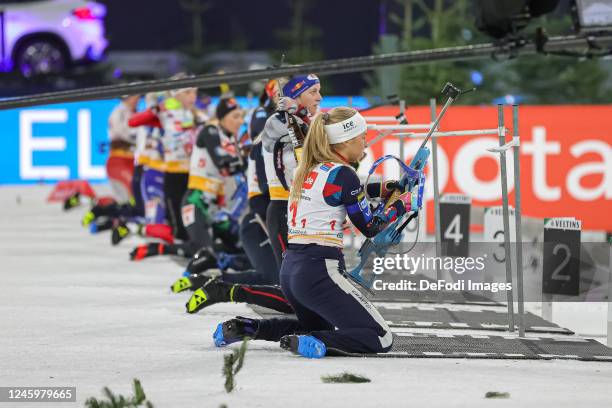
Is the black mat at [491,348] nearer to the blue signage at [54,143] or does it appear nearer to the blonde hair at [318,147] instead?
the blonde hair at [318,147]

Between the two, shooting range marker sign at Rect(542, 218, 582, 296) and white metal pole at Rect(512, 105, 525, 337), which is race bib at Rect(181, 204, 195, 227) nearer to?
shooting range marker sign at Rect(542, 218, 582, 296)

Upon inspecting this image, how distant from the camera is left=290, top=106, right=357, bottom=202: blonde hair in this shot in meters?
8.55

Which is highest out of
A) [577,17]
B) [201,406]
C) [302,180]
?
[577,17]

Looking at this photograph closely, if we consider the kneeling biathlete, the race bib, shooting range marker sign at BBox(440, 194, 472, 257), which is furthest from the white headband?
the race bib

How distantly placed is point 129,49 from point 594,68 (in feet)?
54.9

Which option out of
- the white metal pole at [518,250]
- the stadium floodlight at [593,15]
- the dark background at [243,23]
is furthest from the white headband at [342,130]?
the dark background at [243,23]

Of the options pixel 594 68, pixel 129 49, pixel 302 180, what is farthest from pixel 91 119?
pixel 302 180

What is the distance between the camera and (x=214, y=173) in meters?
14.8

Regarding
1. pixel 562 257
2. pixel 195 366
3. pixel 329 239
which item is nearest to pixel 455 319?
pixel 562 257

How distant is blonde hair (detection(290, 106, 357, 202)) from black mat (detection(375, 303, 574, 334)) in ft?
6.43

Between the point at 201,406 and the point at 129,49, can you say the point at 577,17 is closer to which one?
the point at 201,406

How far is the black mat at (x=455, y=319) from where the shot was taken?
10.2 meters

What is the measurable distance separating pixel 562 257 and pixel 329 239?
256 cm

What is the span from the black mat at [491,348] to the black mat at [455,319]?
49 centimetres
